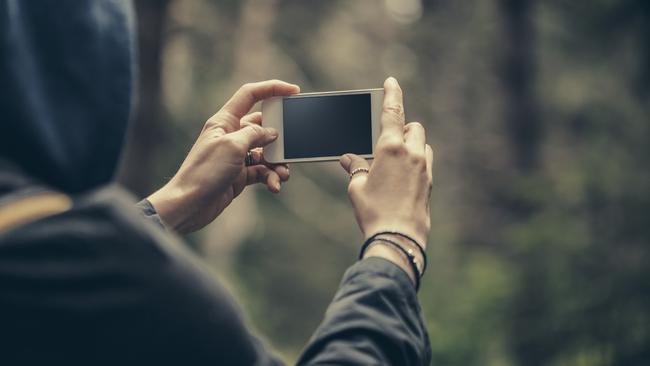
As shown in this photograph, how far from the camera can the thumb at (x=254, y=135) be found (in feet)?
6.70

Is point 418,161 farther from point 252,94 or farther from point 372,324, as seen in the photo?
point 252,94

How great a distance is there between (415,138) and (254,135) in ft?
1.76

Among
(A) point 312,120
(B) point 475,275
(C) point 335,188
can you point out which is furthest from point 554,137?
(A) point 312,120

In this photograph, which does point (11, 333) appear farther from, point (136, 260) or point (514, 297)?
point (514, 297)

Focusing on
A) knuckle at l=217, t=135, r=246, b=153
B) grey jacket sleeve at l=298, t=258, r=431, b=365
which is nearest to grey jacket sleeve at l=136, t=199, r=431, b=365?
grey jacket sleeve at l=298, t=258, r=431, b=365

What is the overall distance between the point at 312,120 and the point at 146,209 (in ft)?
1.57

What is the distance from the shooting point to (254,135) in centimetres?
208

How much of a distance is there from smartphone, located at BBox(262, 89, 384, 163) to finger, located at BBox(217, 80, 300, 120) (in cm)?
2

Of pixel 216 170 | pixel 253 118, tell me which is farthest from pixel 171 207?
pixel 253 118

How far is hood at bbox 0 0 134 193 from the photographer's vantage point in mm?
1034

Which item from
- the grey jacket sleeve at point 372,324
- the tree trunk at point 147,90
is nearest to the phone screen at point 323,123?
the grey jacket sleeve at point 372,324

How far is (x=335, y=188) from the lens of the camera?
54.3ft

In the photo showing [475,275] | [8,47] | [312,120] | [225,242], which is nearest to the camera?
[8,47]

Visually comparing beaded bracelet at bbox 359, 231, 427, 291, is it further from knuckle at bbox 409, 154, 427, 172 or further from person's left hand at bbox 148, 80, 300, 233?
person's left hand at bbox 148, 80, 300, 233
